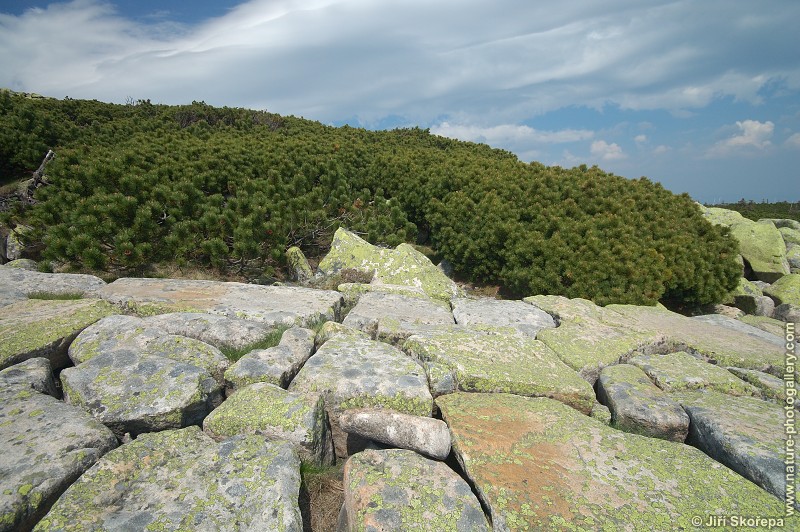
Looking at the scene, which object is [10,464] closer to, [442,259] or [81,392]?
[81,392]

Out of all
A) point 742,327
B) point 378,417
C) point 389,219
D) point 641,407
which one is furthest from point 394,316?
point 742,327

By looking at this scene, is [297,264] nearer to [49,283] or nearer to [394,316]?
[394,316]

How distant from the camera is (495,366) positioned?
3900 millimetres

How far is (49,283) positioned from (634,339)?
25.8ft

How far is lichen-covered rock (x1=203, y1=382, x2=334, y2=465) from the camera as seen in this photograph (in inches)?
120

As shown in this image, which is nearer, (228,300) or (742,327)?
(228,300)

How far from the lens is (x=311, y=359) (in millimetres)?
3877

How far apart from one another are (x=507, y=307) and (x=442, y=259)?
158 inches

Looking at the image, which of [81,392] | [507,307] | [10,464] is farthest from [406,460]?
[507,307]

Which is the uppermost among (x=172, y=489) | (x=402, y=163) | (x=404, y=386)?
(x=402, y=163)

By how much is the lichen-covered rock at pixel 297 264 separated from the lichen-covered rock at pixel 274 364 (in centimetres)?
298

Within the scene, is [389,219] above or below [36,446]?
above

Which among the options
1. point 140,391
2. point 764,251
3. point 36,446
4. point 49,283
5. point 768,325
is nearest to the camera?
point 36,446

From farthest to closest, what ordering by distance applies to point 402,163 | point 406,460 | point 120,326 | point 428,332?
1. point 402,163
2. point 428,332
3. point 120,326
4. point 406,460
